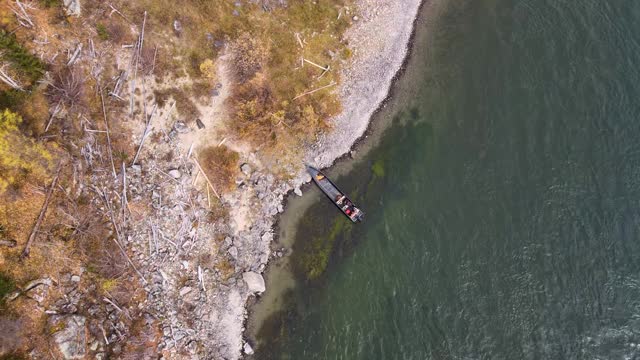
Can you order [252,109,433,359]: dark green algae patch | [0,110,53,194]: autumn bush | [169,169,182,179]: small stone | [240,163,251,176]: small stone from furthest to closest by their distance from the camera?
1. [252,109,433,359]: dark green algae patch
2. [240,163,251,176]: small stone
3. [169,169,182,179]: small stone
4. [0,110,53,194]: autumn bush

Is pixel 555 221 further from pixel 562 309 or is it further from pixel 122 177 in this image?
pixel 122 177

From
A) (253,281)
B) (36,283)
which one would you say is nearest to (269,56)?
(253,281)

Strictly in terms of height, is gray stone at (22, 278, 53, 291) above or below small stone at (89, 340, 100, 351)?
above

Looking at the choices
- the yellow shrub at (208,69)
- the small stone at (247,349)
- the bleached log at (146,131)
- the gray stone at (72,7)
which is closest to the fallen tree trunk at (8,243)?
the bleached log at (146,131)

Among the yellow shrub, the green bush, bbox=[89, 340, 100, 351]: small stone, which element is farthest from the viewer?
the yellow shrub

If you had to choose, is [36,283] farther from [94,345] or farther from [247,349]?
[247,349]

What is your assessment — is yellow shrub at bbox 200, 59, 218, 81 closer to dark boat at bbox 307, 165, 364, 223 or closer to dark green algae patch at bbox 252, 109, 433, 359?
dark boat at bbox 307, 165, 364, 223

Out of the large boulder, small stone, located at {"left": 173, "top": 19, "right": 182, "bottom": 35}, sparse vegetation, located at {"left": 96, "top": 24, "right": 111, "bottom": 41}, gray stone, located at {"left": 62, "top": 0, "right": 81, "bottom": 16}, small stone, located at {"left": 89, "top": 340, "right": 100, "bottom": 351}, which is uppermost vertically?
gray stone, located at {"left": 62, "top": 0, "right": 81, "bottom": 16}

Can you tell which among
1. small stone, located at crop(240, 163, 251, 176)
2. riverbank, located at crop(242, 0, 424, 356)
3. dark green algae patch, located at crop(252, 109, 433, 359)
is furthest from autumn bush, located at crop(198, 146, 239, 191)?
dark green algae patch, located at crop(252, 109, 433, 359)
